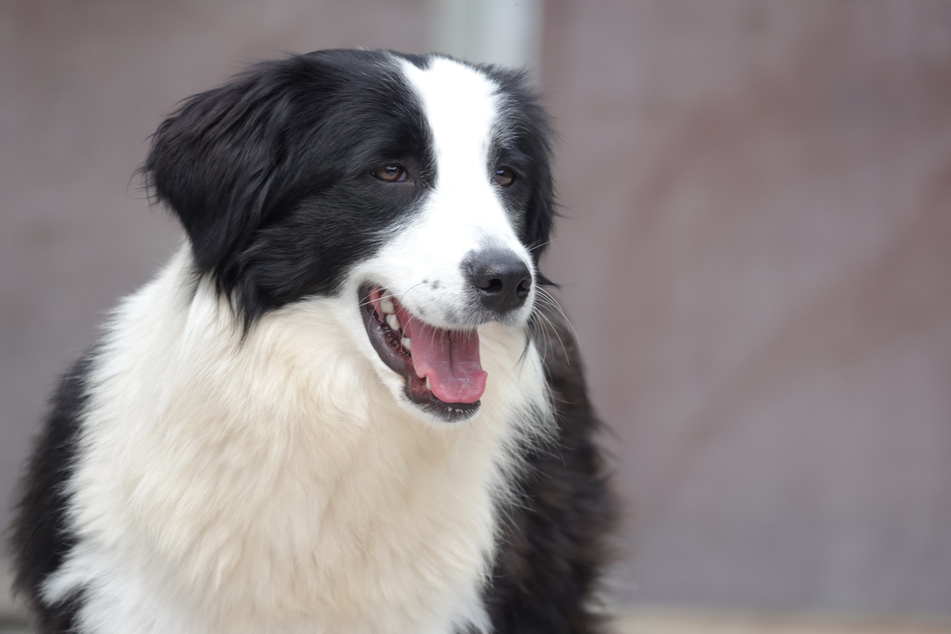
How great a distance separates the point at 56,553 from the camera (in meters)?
2.67

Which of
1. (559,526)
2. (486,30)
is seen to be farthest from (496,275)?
(486,30)

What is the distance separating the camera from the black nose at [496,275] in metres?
2.25

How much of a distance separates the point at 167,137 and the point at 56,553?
3.58 ft

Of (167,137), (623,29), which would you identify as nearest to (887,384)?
(623,29)

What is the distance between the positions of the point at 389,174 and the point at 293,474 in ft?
2.43

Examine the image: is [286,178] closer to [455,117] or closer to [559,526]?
[455,117]

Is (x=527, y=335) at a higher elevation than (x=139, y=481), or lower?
higher

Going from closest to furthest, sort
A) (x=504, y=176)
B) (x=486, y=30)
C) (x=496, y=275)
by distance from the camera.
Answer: (x=496, y=275), (x=504, y=176), (x=486, y=30)

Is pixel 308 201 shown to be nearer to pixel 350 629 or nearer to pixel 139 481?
pixel 139 481

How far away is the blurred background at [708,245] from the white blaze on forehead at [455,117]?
2.27 meters

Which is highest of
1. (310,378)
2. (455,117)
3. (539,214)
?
(455,117)

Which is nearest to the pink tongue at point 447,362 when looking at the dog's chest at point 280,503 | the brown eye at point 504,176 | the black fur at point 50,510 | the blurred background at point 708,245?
the dog's chest at point 280,503

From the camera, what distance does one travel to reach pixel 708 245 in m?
5.18

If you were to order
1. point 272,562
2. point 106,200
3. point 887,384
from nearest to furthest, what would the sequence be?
point 272,562 → point 106,200 → point 887,384
